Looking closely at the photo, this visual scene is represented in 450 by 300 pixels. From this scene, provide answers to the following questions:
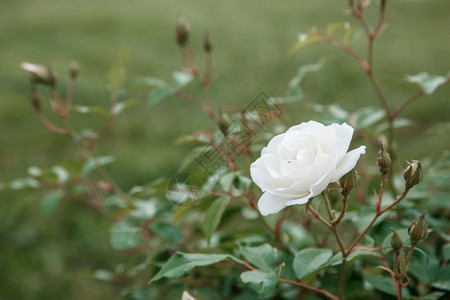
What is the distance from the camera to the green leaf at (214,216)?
29.3 inches

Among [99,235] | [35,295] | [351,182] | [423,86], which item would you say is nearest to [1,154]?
[99,235]

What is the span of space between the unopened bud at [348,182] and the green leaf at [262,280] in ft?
0.40

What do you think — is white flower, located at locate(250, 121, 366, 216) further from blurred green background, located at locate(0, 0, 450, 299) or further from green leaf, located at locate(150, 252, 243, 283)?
blurred green background, located at locate(0, 0, 450, 299)

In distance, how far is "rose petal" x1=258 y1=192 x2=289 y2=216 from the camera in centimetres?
54

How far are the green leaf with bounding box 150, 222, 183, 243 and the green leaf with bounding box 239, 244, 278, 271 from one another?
30 centimetres

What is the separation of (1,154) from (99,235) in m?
0.82

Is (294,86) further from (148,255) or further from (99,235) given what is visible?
(99,235)

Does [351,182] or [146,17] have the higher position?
[351,182]

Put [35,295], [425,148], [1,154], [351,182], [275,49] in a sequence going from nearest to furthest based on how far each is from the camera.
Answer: [351,182]
[35,295]
[425,148]
[1,154]
[275,49]

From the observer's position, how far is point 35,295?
1.58 m

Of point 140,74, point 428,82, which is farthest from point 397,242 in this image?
point 140,74

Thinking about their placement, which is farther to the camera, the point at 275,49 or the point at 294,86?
the point at 275,49

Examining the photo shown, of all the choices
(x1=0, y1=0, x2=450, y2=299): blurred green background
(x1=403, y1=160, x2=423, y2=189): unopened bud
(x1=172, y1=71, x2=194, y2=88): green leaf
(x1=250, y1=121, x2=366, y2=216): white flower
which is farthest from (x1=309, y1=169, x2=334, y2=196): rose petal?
(x1=0, y1=0, x2=450, y2=299): blurred green background

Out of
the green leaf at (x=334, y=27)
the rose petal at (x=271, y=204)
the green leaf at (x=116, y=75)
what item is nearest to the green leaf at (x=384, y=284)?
the rose petal at (x=271, y=204)
